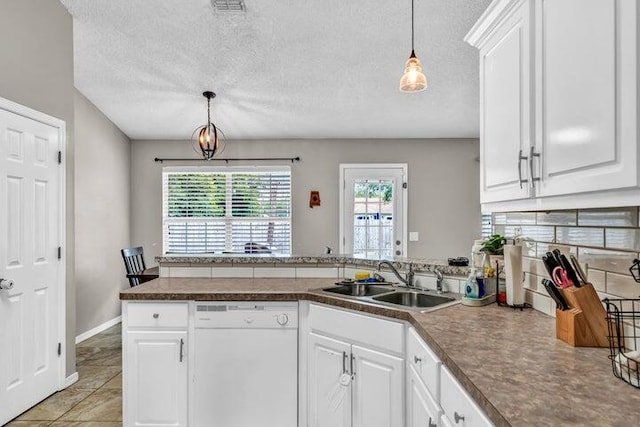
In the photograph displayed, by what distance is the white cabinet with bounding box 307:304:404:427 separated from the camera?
1.73 meters

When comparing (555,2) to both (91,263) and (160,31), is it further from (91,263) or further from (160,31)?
(91,263)

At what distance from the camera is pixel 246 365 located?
219 cm

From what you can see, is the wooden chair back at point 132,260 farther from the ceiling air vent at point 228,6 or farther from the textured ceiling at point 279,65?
the ceiling air vent at point 228,6

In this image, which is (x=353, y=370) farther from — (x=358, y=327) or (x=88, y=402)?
(x=88, y=402)

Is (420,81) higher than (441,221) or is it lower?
higher

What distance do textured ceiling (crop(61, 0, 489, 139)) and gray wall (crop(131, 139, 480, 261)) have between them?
24 centimetres

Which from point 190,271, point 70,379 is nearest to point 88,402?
point 70,379

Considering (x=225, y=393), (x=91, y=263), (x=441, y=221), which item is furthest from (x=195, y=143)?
(x=225, y=393)

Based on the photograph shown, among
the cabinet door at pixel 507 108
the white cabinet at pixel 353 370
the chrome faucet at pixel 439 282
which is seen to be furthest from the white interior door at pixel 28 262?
the cabinet door at pixel 507 108

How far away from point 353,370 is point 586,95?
149cm

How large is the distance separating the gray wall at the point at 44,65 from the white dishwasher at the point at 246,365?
1.60 m

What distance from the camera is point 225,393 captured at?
2189mm

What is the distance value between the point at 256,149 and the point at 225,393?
12.1 ft

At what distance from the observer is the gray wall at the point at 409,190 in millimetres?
5266
